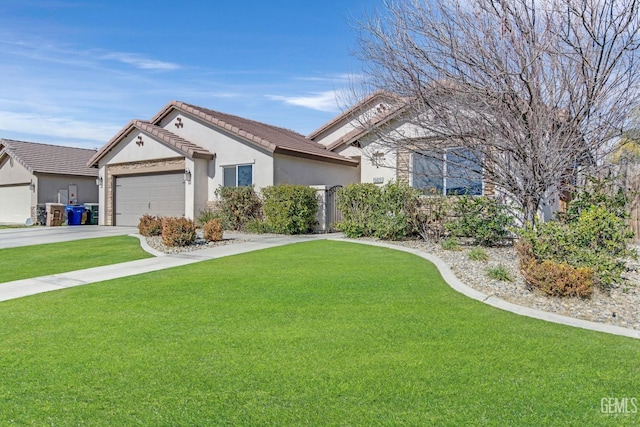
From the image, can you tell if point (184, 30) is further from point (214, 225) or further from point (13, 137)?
point (13, 137)

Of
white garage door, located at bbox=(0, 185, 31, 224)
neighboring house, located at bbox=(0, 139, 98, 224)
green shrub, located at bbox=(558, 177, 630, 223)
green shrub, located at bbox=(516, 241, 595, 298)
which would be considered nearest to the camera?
green shrub, located at bbox=(516, 241, 595, 298)

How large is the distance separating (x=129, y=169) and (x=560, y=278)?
67.9 feet

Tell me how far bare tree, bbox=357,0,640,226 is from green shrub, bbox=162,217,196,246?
7.14 metres

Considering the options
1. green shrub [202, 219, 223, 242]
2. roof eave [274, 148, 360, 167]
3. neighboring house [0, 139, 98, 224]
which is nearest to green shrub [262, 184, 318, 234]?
roof eave [274, 148, 360, 167]

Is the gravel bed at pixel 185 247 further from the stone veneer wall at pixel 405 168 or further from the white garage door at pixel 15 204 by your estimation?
the white garage door at pixel 15 204

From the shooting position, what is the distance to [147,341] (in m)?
4.95

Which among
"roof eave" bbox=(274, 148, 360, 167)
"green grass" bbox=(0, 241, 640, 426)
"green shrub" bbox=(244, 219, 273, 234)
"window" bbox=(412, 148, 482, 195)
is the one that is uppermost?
"roof eave" bbox=(274, 148, 360, 167)

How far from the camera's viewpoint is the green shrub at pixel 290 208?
16.4m

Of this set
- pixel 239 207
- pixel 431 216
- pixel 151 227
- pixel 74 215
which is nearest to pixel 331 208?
pixel 239 207

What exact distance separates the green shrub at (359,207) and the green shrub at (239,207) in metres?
4.39

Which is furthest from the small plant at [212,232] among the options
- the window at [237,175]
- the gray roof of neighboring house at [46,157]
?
the gray roof of neighboring house at [46,157]

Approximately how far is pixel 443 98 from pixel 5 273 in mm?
10003

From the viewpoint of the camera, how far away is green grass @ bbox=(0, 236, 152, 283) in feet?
31.7

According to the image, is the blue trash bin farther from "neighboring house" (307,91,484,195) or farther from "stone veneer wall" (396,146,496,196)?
"neighboring house" (307,91,484,195)
